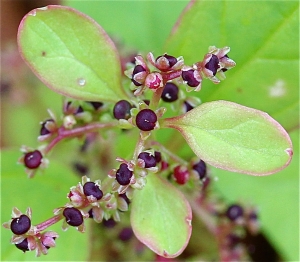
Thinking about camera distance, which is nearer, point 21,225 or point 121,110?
point 21,225

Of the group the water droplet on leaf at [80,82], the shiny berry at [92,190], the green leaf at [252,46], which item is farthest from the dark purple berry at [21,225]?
the green leaf at [252,46]

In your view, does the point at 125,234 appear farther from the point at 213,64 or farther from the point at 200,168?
the point at 213,64

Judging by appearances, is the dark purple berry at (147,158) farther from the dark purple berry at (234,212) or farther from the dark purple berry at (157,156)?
the dark purple berry at (234,212)

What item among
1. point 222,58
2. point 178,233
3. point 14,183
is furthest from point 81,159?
point 222,58

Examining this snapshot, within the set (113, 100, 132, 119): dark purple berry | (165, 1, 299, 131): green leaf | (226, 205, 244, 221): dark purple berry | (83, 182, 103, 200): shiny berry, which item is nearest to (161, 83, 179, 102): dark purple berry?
(113, 100, 132, 119): dark purple berry

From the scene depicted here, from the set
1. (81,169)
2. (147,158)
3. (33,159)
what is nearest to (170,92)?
(147,158)

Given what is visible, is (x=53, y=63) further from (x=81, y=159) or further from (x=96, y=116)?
(x=81, y=159)
